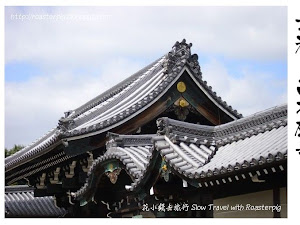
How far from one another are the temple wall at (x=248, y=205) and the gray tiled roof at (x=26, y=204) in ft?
25.8

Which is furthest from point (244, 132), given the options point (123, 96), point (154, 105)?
point (123, 96)

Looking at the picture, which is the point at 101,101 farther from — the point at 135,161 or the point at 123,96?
the point at 135,161

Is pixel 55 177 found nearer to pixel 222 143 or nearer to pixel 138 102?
pixel 138 102

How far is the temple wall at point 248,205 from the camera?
6141 millimetres

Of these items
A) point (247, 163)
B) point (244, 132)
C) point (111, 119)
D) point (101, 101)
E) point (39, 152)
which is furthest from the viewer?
point (101, 101)

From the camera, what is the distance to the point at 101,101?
1212cm

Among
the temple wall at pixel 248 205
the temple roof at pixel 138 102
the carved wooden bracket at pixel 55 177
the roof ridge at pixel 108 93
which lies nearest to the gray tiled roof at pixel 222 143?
the temple wall at pixel 248 205

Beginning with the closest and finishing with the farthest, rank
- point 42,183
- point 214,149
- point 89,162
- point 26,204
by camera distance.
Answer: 1. point 214,149
2. point 89,162
3. point 42,183
4. point 26,204

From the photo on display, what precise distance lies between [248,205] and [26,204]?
9691 millimetres

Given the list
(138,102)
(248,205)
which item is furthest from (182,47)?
(248,205)

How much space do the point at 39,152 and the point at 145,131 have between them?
208cm

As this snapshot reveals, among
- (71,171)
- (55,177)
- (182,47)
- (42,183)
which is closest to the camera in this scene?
(182,47)

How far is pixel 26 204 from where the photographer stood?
591 inches
